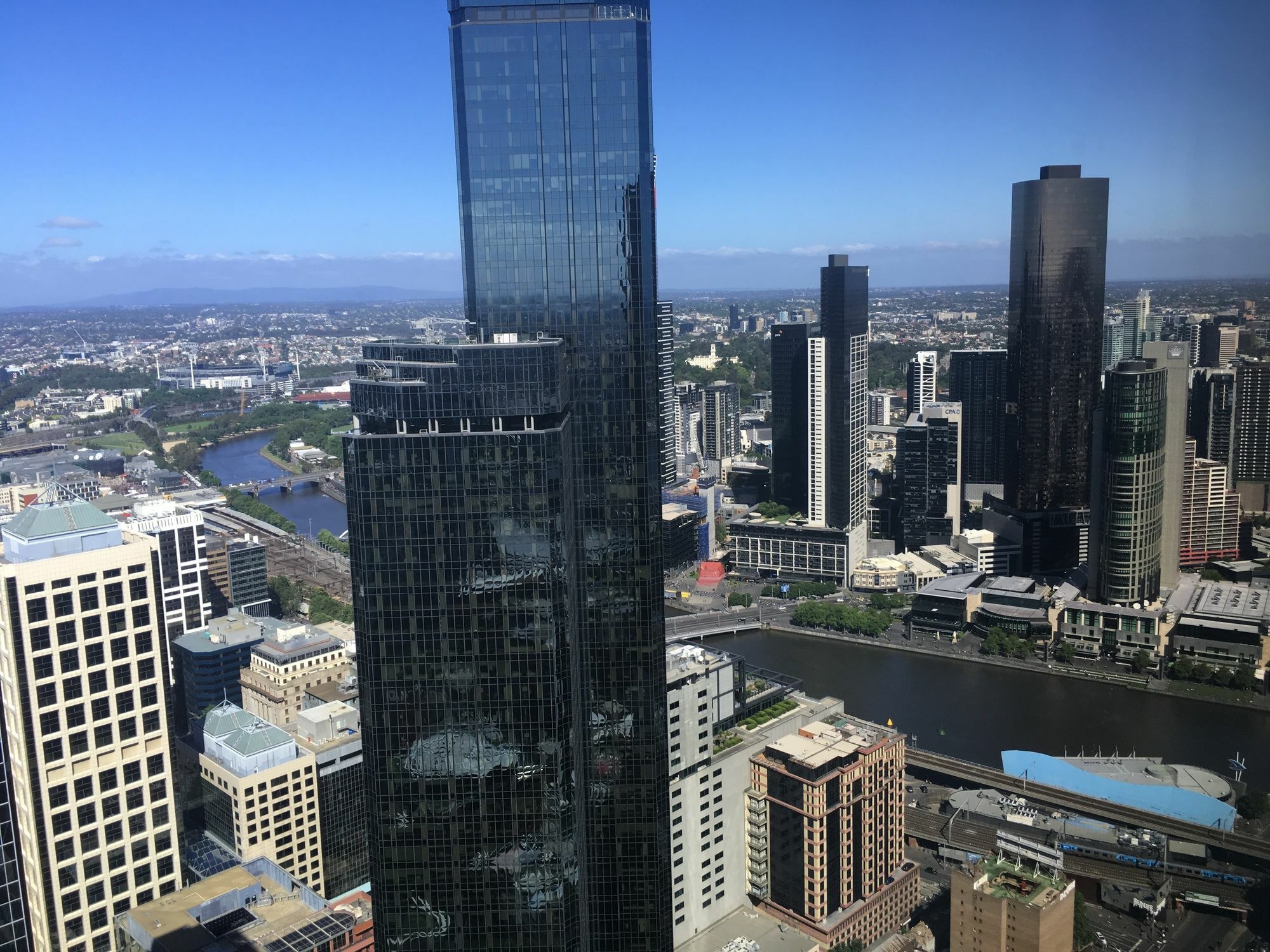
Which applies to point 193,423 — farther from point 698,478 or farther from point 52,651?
point 52,651

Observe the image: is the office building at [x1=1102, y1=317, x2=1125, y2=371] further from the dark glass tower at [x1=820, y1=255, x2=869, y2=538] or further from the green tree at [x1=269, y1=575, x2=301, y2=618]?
the green tree at [x1=269, y1=575, x2=301, y2=618]

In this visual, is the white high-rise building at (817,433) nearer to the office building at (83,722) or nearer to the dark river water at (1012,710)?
the dark river water at (1012,710)

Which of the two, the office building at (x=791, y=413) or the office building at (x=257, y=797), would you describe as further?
the office building at (x=791, y=413)

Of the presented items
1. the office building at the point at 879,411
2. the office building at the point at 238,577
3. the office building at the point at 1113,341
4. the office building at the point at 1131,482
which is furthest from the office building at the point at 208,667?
the office building at the point at 879,411

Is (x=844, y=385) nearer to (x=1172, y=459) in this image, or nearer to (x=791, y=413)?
(x=791, y=413)

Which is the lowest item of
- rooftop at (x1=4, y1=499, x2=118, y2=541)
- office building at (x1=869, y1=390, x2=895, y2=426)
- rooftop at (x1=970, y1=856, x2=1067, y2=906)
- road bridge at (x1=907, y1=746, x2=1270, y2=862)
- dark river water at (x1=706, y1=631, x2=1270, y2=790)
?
dark river water at (x1=706, y1=631, x2=1270, y2=790)

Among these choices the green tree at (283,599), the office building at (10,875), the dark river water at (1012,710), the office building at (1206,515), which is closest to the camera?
the office building at (10,875)

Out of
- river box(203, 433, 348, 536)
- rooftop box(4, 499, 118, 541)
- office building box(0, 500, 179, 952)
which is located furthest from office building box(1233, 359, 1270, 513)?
river box(203, 433, 348, 536)

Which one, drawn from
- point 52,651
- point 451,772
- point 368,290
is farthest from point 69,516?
point 368,290
